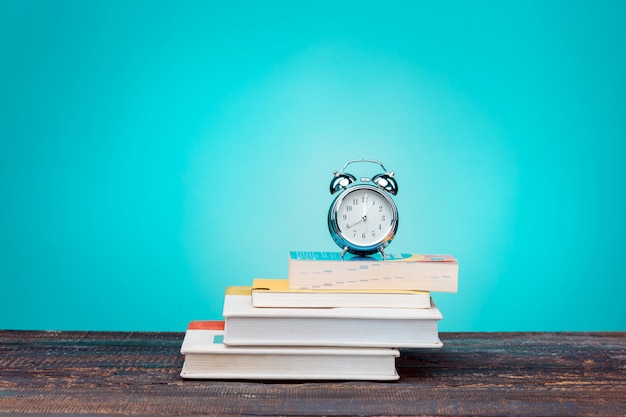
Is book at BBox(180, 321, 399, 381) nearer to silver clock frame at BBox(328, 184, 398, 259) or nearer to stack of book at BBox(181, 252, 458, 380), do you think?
stack of book at BBox(181, 252, 458, 380)

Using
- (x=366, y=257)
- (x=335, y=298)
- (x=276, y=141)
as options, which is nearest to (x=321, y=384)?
(x=335, y=298)

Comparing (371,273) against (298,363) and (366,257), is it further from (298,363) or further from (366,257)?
(298,363)

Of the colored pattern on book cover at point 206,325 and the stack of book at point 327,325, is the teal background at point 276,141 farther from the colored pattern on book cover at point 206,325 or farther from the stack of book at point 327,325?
the stack of book at point 327,325

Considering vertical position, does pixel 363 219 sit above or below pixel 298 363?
above

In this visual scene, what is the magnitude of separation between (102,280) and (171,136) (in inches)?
28.1

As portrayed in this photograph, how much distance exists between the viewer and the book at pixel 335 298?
2.43m

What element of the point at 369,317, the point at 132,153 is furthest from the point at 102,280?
the point at 369,317

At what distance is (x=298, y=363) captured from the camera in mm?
2420

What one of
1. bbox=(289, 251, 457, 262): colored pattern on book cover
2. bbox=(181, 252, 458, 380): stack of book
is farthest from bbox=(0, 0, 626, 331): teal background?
bbox=(181, 252, 458, 380): stack of book

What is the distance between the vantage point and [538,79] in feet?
13.7

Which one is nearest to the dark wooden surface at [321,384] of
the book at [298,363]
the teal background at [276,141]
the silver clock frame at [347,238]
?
the book at [298,363]

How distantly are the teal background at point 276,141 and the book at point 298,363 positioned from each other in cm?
168

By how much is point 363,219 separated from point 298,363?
16.9 inches

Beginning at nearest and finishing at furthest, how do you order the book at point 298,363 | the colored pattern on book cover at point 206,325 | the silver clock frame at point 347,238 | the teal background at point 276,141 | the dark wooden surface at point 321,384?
the dark wooden surface at point 321,384, the book at point 298,363, the silver clock frame at point 347,238, the colored pattern on book cover at point 206,325, the teal background at point 276,141
